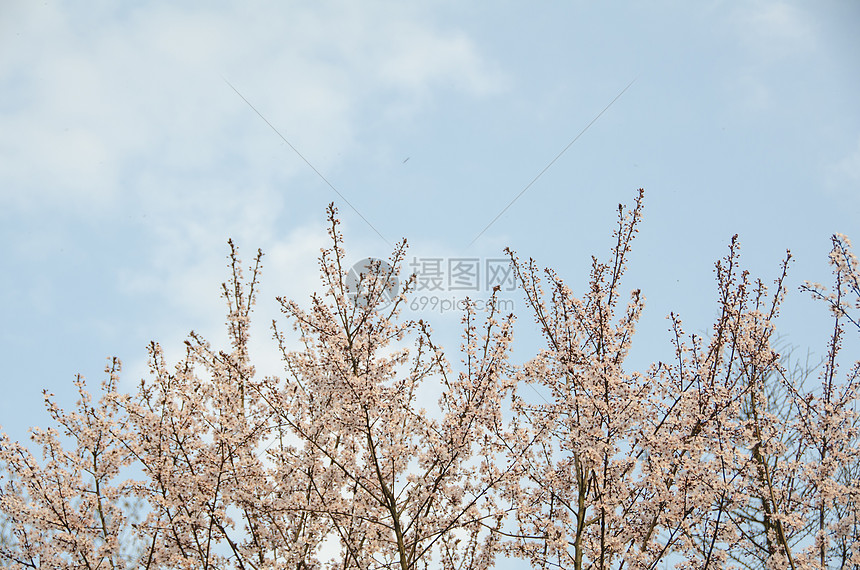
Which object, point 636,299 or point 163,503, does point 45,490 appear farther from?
point 636,299

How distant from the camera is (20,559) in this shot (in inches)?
246

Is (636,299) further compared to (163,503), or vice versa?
(636,299)

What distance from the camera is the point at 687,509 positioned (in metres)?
5.25

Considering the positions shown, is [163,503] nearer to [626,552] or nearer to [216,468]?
[216,468]

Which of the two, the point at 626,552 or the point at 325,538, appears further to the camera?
the point at 325,538

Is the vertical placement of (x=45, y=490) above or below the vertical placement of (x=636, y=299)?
below

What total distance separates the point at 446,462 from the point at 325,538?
154 cm

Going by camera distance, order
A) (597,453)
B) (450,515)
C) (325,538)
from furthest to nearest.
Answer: (325,538) < (450,515) < (597,453)

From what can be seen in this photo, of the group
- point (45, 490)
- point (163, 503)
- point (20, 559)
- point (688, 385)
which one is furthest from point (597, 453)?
point (20, 559)

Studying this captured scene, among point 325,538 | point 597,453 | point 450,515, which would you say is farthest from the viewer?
point 325,538

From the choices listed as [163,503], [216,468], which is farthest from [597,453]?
[163,503]

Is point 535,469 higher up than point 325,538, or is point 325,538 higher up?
point 535,469

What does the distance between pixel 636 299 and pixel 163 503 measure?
15.0 ft

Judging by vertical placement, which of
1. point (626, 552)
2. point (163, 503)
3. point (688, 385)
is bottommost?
point (626, 552)
